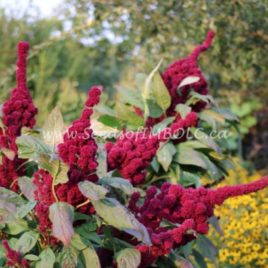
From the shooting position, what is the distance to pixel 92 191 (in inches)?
64.4

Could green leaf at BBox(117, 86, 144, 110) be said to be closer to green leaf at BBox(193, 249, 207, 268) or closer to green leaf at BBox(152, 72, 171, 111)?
green leaf at BBox(152, 72, 171, 111)

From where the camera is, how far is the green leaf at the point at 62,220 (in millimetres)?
1562

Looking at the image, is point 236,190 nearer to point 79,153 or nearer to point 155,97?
point 79,153

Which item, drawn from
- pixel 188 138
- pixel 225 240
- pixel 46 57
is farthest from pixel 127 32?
pixel 46 57

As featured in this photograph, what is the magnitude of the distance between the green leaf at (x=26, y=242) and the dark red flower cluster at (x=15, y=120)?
11.6 inches

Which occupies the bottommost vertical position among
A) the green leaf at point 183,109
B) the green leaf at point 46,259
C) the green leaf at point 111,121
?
the green leaf at point 111,121

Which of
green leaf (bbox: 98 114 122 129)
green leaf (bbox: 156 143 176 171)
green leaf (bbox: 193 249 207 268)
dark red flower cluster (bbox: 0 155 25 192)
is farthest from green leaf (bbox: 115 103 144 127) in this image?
dark red flower cluster (bbox: 0 155 25 192)

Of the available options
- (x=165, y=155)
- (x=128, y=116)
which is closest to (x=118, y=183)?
(x=165, y=155)

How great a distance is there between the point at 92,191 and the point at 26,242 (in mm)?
257

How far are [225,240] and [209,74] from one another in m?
2.94

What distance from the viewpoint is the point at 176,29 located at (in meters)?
5.16

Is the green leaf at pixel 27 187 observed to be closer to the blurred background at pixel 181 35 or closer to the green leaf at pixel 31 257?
the green leaf at pixel 31 257

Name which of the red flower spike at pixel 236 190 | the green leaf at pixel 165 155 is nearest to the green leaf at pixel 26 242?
the red flower spike at pixel 236 190

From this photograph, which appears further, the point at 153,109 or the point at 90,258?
the point at 153,109
